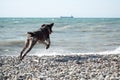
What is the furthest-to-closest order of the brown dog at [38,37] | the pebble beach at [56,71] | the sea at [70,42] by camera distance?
the sea at [70,42], the brown dog at [38,37], the pebble beach at [56,71]

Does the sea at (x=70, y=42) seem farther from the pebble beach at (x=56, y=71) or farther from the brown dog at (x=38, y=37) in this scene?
the pebble beach at (x=56, y=71)

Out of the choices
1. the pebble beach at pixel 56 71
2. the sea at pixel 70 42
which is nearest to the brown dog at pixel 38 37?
the pebble beach at pixel 56 71

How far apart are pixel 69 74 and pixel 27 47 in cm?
265

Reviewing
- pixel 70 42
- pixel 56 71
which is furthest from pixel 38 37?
pixel 70 42

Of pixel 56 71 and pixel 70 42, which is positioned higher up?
pixel 56 71

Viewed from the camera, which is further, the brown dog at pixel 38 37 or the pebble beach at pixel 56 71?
the brown dog at pixel 38 37

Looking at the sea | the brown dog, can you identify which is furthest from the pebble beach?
the sea

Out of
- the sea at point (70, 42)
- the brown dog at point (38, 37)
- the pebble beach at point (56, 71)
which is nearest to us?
the pebble beach at point (56, 71)

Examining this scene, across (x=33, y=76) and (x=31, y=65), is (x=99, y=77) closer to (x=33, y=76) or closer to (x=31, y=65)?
(x=33, y=76)

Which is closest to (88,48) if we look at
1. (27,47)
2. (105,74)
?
(27,47)

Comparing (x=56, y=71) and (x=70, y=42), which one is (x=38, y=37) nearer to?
(x=56, y=71)

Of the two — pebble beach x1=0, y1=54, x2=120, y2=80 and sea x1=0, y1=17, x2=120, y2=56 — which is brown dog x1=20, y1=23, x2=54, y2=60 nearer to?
pebble beach x1=0, y1=54, x2=120, y2=80

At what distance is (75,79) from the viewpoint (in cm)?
774

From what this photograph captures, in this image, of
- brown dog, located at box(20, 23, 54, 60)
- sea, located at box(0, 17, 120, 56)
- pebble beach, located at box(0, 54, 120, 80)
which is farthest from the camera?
sea, located at box(0, 17, 120, 56)
